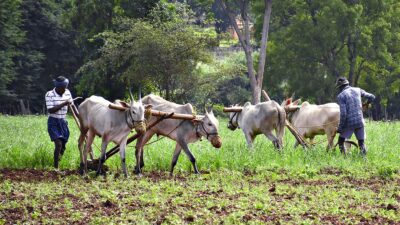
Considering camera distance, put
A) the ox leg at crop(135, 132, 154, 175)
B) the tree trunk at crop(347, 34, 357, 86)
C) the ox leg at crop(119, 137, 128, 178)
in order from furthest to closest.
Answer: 1. the tree trunk at crop(347, 34, 357, 86)
2. the ox leg at crop(135, 132, 154, 175)
3. the ox leg at crop(119, 137, 128, 178)

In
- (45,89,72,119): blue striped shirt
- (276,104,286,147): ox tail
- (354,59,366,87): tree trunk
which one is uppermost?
(45,89,72,119): blue striped shirt

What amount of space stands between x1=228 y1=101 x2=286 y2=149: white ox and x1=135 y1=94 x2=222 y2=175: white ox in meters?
2.15

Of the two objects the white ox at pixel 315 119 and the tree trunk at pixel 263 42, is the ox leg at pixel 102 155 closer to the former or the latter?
the white ox at pixel 315 119

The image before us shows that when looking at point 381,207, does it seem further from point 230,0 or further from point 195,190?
point 230,0

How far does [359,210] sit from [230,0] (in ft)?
94.8

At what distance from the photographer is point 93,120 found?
15.1 m

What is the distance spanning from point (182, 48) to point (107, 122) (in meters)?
24.9

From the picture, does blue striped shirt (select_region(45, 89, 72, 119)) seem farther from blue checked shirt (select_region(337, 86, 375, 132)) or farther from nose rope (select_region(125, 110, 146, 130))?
blue checked shirt (select_region(337, 86, 375, 132))

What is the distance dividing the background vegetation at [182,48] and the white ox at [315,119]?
20.1 meters

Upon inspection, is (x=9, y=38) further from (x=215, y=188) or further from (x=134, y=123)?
(x=215, y=188)

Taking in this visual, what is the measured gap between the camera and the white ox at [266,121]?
17234 millimetres

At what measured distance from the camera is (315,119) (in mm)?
18344

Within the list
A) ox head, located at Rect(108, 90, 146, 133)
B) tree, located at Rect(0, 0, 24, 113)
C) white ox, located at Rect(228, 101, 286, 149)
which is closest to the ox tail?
white ox, located at Rect(228, 101, 286, 149)

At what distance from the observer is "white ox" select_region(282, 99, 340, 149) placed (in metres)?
17.9
